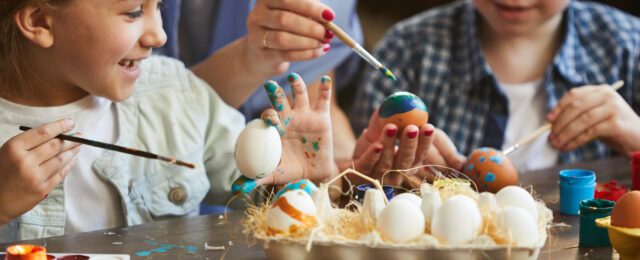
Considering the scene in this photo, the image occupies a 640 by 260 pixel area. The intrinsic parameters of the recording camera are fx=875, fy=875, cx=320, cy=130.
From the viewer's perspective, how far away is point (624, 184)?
1407mm

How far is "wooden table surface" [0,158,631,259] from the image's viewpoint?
1056 mm

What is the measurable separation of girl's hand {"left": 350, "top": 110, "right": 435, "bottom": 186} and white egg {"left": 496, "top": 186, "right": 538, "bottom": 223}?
0.28m

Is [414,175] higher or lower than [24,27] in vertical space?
lower

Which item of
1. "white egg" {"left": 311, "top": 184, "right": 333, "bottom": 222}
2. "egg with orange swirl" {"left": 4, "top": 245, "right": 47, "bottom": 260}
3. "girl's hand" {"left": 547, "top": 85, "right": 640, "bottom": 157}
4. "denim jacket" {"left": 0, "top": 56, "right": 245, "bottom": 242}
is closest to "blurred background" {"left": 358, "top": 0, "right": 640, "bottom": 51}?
"girl's hand" {"left": 547, "top": 85, "right": 640, "bottom": 157}

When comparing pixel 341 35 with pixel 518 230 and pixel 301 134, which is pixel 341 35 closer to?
pixel 301 134

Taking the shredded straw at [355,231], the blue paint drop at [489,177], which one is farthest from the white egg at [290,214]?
the blue paint drop at [489,177]

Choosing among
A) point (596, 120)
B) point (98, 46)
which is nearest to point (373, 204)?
point (98, 46)

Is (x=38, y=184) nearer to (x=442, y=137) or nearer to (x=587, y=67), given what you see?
(x=442, y=137)

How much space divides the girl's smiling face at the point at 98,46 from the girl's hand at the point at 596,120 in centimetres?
74

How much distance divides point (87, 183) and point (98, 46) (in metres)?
0.23

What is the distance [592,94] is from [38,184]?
38.4 inches

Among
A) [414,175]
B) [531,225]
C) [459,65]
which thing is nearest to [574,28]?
[459,65]

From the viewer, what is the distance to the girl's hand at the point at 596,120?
1.57 m

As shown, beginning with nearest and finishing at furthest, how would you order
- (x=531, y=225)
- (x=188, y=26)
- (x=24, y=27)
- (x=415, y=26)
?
(x=531, y=225)
(x=24, y=27)
(x=188, y=26)
(x=415, y=26)
